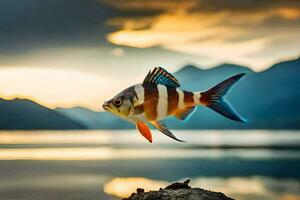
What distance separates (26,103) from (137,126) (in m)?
0.66

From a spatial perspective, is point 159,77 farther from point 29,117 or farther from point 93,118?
point 29,117

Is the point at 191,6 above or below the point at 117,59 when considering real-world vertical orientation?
above

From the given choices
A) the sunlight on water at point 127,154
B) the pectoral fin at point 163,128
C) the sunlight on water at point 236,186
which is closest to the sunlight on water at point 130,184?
the sunlight on water at point 236,186

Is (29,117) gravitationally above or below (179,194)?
above

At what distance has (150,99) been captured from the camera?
258 centimetres

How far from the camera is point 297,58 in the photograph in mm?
3062

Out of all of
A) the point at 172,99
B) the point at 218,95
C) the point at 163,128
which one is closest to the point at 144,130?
the point at 163,128

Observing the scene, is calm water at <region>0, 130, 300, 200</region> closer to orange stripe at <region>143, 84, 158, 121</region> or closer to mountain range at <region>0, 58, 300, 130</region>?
mountain range at <region>0, 58, 300, 130</region>

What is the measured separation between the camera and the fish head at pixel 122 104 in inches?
98.4

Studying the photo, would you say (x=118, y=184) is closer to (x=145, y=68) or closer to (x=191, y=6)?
(x=145, y=68)

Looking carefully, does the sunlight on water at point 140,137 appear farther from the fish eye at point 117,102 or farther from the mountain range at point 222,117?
the fish eye at point 117,102

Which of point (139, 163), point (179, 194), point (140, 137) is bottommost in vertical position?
point (179, 194)

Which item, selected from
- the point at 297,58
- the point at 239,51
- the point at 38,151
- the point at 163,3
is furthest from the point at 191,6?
the point at 38,151

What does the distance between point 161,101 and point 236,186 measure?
694 mm
